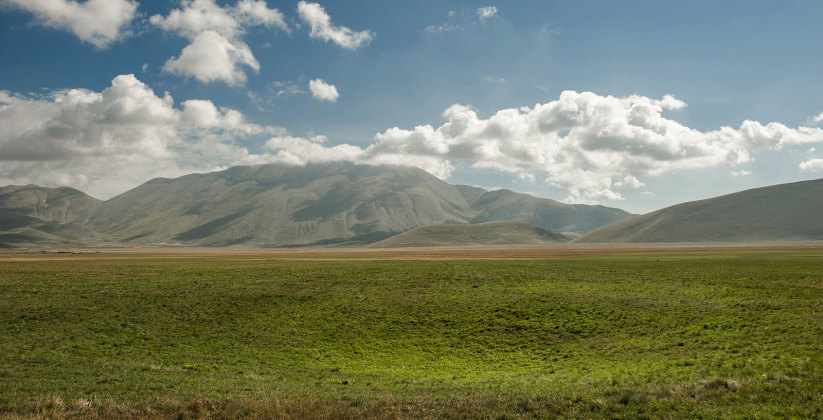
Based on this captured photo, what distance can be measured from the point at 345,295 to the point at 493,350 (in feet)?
75.6

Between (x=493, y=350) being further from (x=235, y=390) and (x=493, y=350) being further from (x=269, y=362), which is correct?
(x=235, y=390)

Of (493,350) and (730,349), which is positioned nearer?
(730,349)

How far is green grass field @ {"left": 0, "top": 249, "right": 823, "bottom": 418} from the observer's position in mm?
16453

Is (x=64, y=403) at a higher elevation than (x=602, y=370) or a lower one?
higher

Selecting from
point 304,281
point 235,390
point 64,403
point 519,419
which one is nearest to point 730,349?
point 519,419

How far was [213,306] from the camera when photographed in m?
42.5

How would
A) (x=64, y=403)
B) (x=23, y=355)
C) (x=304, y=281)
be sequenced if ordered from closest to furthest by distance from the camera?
(x=64, y=403)
(x=23, y=355)
(x=304, y=281)

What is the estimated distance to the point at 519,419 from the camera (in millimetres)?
14992

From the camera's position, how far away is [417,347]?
32.1 m

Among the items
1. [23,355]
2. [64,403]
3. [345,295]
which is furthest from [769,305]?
[23,355]

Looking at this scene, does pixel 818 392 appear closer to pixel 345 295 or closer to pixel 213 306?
pixel 345 295

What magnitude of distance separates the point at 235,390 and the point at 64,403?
21.7 ft

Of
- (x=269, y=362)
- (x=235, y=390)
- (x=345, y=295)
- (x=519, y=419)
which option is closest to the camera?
(x=519, y=419)

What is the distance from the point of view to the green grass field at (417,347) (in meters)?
16.5
